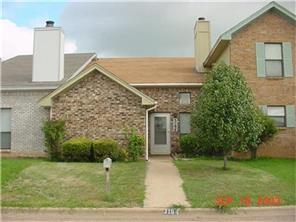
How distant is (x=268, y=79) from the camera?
2094 cm

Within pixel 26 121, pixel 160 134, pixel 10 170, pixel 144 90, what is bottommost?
pixel 10 170

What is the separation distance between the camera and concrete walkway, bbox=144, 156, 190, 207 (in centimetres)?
1112

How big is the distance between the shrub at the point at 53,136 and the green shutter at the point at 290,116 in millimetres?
11073

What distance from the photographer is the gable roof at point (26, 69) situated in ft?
69.0

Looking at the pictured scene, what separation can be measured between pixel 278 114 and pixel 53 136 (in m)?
11.1

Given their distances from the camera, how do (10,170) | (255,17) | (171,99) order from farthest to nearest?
(171,99) < (255,17) < (10,170)

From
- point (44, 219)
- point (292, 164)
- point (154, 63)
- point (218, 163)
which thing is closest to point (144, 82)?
point (154, 63)

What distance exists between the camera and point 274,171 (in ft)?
51.7

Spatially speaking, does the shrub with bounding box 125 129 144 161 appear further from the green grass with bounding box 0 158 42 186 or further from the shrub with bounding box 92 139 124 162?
the green grass with bounding box 0 158 42 186

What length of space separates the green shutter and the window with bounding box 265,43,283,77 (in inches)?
69.4

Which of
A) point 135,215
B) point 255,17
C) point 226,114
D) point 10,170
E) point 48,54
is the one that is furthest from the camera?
point 48,54

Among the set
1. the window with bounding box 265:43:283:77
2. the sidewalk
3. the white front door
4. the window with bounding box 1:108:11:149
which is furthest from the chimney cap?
the sidewalk

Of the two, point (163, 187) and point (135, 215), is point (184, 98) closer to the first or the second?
point (163, 187)

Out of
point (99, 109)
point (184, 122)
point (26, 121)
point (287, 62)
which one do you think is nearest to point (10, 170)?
point (99, 109)
